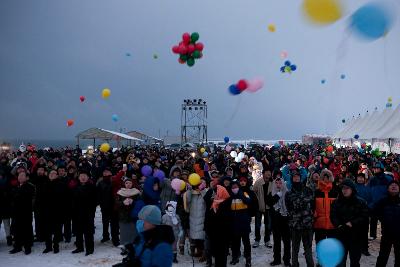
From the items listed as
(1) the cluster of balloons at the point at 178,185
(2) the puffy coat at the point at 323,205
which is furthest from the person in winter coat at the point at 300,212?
(1) the cluster of balloons at the point at 178,185

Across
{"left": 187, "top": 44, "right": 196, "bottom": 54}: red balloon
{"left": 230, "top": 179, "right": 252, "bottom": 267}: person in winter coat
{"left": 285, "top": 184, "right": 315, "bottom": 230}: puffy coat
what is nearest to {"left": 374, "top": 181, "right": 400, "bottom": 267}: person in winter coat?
{"left": 285, "top": 184, "right": 315, "bottom": 230}: puffy coat

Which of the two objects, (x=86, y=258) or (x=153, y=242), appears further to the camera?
(x=86, y=258)

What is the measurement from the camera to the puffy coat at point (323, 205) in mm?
6117

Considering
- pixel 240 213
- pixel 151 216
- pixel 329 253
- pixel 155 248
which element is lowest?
pixel 329 253

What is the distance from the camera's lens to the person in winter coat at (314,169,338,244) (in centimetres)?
610

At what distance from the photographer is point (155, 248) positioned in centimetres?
322

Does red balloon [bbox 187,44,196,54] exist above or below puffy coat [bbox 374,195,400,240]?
above

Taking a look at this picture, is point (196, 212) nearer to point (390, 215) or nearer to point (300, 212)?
point (300, 212)

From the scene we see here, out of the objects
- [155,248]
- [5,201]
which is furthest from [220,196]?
[5,201]

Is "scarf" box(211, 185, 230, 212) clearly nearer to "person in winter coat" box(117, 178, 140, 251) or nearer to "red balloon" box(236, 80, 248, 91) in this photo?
"person in winter coat" box(117, 178, 140, 251)

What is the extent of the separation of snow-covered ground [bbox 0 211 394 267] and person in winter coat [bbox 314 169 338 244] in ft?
3.60

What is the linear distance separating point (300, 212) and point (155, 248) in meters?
3.51

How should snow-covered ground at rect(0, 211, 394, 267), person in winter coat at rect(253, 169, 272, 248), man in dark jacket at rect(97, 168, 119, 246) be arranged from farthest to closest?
man in dark jacket at rect(97, 168, 119, 246) → person in winter coat at rect(253, 169, 272, 248) → snow-covered ground at rect(0, 211, 394, 267)

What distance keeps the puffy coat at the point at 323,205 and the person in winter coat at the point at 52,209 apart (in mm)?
5150
